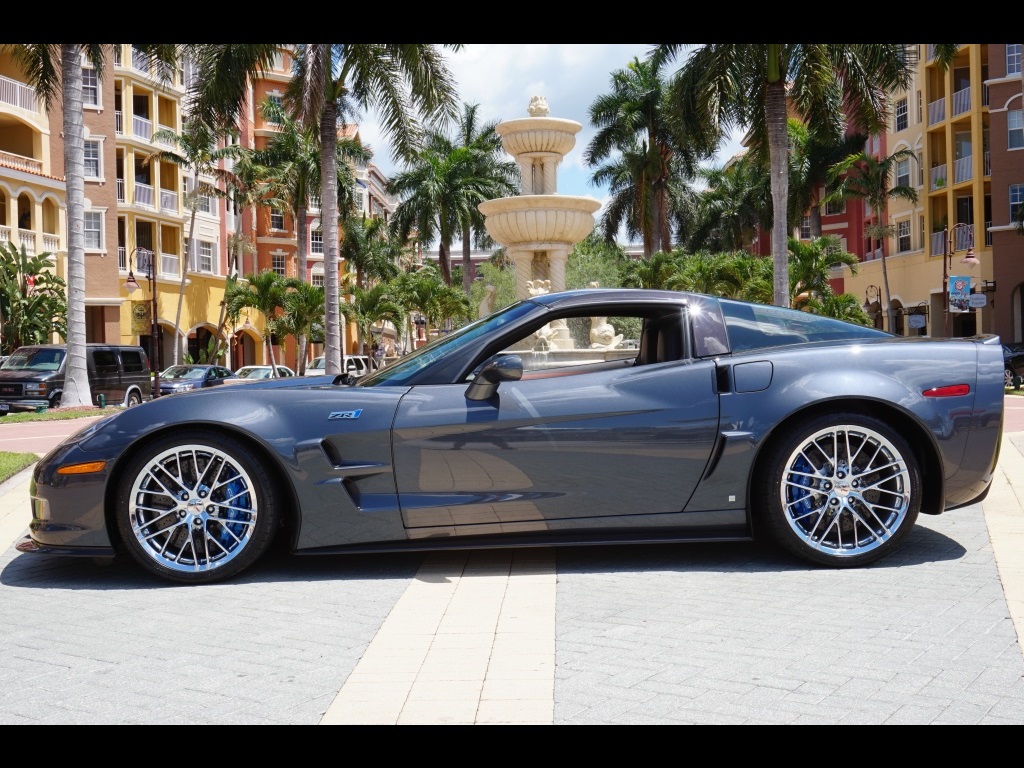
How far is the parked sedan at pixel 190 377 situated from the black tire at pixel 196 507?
978 inches

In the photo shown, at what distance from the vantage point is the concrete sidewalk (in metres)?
3.14

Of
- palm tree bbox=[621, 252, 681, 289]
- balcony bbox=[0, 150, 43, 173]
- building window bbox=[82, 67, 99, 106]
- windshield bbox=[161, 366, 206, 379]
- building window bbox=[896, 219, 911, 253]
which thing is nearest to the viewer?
windshield bbox=[161, 366, 206, 379]

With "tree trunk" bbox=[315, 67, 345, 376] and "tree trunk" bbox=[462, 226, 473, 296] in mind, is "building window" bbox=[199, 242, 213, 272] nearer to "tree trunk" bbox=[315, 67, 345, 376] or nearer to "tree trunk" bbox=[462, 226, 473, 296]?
"tree trunk" bbox=[462, 226, 473, 296]

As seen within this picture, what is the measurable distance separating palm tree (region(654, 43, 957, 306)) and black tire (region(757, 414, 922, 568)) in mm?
15295

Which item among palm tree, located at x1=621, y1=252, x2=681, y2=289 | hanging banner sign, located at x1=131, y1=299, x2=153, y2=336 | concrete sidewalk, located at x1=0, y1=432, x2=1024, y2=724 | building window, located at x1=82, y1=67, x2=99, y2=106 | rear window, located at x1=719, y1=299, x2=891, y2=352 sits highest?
building window, located at x1=82, y1=67, x2=99, y2=106

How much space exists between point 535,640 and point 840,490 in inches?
73.3

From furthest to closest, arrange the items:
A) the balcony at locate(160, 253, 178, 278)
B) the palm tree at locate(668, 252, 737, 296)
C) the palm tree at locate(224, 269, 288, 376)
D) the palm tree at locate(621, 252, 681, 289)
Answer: the balcony at locate(160, 253, 178, 278)
the palm tree at locate(621, 252, 681, 289)
the palm tree at locate(224, 269, 288, 376)
the palm tree at locate(668, 252, 737, 296)

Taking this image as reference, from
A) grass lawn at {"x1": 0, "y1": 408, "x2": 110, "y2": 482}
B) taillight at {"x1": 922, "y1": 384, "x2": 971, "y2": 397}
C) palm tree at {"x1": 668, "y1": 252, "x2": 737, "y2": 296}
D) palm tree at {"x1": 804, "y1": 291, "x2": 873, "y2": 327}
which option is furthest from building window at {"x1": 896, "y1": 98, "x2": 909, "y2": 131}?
taillight at {"x1": 922, "y1": 384, "x2": 971, "y2": 397}

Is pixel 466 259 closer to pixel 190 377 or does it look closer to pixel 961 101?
pixel 190 377

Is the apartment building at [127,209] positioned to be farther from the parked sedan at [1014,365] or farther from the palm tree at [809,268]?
the parked sedan at [1014,365]

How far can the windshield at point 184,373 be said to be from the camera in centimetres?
3130

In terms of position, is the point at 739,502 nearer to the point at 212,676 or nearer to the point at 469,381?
the point at 469,381
